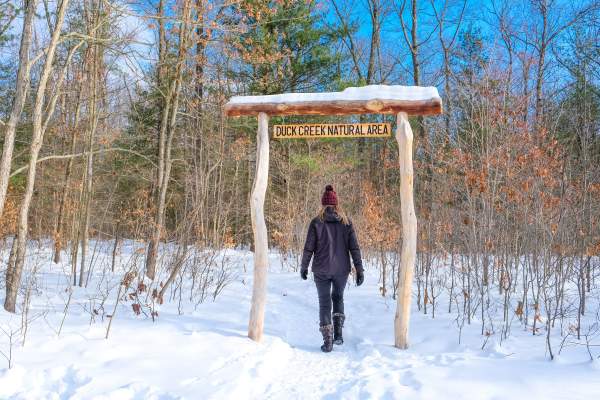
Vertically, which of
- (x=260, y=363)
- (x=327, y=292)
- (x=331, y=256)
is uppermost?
A: (x=331, y=256)

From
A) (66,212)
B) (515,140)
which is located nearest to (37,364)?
(515,140)

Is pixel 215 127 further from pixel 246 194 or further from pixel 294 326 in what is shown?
pixel 294 326

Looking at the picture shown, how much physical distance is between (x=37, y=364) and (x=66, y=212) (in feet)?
42.7

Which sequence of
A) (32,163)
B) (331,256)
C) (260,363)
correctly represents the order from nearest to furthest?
(260,363)
(331,256)
(32,163)

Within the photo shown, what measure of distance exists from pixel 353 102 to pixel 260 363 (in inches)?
122

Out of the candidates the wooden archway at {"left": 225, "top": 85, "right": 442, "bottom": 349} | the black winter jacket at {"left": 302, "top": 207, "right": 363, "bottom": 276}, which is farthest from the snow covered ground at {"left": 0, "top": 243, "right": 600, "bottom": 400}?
the black winter jacket at {"left": 302, "top": 207, "right": 363, "bottom": 276}

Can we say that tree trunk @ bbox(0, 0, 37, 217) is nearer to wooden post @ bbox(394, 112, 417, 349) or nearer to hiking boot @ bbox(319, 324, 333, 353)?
hiking boot @ bbox(319, 324, 333, 353)

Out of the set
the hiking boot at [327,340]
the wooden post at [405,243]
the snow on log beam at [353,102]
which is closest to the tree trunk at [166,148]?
the snow on log beam at [353,102]

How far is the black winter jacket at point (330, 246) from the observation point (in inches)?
208

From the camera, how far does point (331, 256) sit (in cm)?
528

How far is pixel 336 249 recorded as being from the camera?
5332 millimetres

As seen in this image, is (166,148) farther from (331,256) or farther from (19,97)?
(331,256)

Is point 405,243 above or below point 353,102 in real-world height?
below

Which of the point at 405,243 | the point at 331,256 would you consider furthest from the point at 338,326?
the point at 405,243
